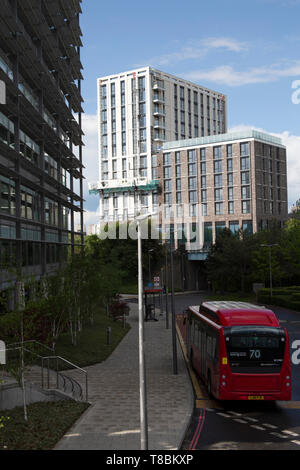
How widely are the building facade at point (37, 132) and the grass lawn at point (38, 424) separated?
25.3 ft

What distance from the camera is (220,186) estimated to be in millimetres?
94000

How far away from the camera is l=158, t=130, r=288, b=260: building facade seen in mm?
91000

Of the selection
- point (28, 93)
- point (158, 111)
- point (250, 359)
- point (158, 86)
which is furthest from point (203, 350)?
point (158, 86)

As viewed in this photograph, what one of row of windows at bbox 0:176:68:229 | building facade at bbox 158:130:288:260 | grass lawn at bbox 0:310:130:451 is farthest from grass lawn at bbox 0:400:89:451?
building facade at bbox 158:130:288:260

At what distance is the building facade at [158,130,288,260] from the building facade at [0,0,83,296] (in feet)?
138

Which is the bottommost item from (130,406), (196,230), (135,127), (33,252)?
(130,406)

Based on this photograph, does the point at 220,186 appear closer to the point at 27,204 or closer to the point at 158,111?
the point at 158,111

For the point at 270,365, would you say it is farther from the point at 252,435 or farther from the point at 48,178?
the point at 48,178

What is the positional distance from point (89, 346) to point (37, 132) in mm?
18055

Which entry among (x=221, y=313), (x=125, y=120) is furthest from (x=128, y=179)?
(x=221, y=313)

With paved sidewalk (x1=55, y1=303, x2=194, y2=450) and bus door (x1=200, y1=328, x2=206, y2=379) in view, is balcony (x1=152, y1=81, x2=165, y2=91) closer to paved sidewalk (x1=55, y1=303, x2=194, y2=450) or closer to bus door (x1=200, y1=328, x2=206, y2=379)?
paved sidewalk (x1=55, y1=303, x2=194, y2=450)

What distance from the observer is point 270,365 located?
1659 cm

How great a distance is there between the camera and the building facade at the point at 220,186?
299ft

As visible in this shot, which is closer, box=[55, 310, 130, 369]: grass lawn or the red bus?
the red bus
